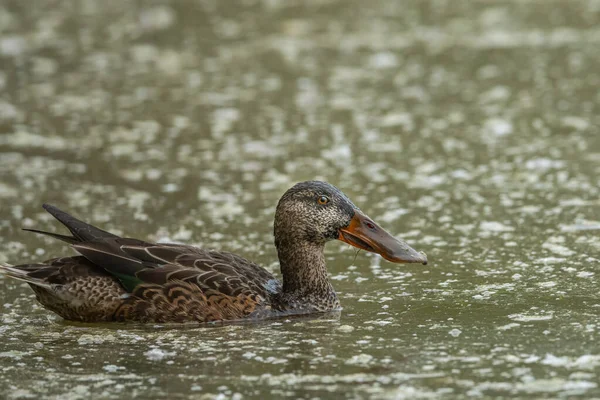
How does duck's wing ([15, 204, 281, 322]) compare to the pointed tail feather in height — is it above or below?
below

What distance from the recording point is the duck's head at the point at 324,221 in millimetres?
9070

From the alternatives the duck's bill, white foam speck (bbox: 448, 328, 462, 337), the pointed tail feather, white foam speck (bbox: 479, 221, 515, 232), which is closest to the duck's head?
the duck's bill

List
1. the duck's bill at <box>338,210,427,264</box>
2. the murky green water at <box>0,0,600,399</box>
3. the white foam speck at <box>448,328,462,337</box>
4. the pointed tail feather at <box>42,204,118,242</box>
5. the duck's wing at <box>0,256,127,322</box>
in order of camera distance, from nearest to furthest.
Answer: the murky green water at <box>0,0,600,399</box>
the white foam speck at <box>448,328,462,337</box>
the duck's wing at <box>0,256,127,322</box>
the duck's bill at <box>338,210,427,264</box>
the pointed tail feather at <box>42,204,118,242</box>

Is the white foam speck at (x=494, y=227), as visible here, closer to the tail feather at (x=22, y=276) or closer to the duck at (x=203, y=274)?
the duck at (x=203, y=274)

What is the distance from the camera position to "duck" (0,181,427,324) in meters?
8.69

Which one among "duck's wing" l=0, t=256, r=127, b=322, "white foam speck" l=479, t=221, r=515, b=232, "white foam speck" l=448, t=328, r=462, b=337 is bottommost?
"white foam speck" l=448, t=328, r=462, b=337

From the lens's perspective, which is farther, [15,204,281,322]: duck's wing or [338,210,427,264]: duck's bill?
[338,210,427,264]: duck's bill

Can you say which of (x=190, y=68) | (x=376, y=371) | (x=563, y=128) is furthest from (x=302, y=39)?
(x=376, y=371)

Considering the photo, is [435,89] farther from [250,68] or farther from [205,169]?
[205,169]

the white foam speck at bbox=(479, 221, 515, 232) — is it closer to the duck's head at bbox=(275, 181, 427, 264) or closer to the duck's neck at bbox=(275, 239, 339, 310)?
the duck's head at bbox=(275, 181, 427, 264)

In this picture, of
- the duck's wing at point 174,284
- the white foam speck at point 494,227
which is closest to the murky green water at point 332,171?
the white foam speck at point 494,227

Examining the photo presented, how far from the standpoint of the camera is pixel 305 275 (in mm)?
9031

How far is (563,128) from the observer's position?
14883 millimetres

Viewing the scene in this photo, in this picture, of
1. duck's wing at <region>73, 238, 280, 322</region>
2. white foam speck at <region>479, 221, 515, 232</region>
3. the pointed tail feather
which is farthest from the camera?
white foam speck at <region>479, 221, 515, 232</region>
